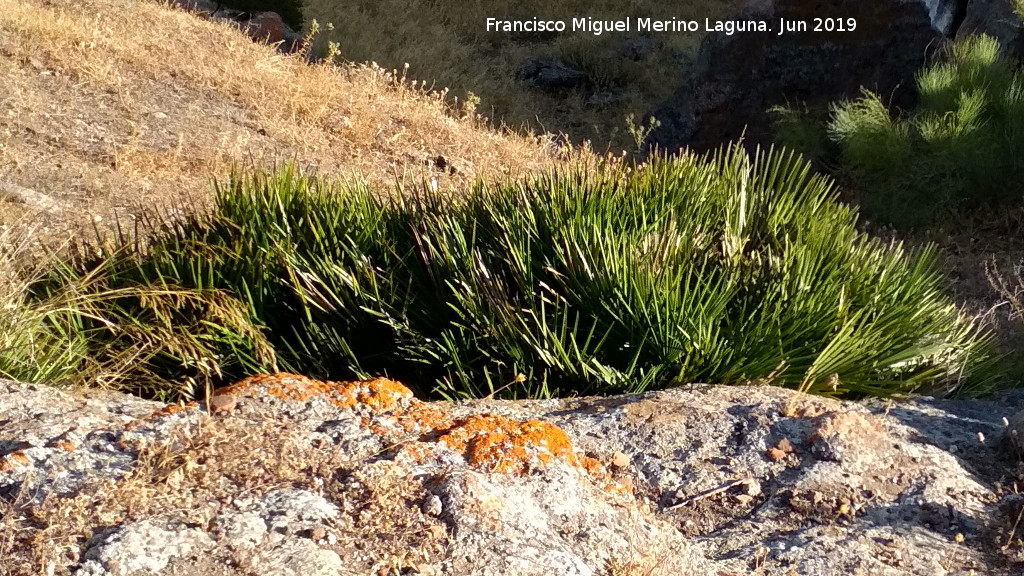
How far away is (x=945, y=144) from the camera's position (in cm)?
935

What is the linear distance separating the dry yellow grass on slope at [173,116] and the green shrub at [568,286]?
206 centimetres

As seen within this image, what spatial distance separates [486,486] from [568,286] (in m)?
1.65

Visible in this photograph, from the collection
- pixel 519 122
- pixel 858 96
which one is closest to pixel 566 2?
pixel 519 122

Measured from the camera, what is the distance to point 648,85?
15.2m

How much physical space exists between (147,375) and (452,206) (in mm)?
1469

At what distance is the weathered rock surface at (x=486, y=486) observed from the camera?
2.37 metres

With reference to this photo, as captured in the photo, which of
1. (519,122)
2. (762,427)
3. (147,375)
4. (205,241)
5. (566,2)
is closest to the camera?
(762,427)

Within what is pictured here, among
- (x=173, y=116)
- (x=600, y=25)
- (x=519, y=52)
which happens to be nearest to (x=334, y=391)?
(x=173, y=116)

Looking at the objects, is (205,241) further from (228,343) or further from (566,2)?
(566,2)

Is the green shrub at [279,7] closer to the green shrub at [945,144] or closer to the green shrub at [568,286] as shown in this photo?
the green shrub at [945,144]

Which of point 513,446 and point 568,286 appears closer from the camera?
point 513,446

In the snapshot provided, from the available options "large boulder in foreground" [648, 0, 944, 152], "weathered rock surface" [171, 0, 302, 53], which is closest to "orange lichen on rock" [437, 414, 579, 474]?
"large boulder in foreground" [648, 0, 944, 152]

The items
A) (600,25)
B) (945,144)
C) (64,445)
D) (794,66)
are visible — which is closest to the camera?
(64,445)

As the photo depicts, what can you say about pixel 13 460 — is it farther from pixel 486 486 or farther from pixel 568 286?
pixel 568 286
